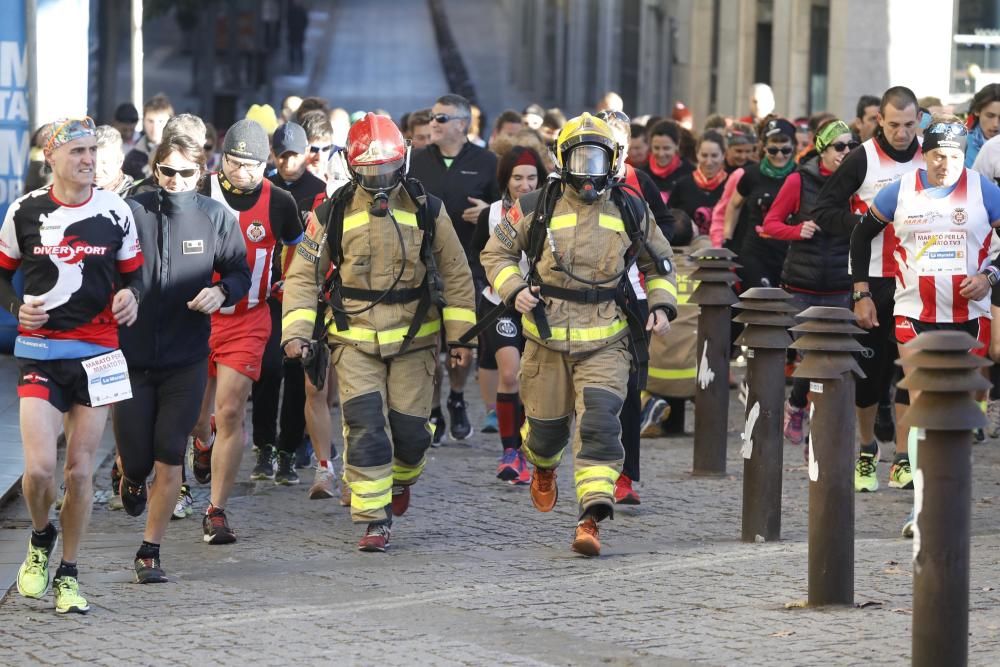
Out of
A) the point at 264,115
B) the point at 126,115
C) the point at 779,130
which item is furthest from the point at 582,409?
the point at 126,115

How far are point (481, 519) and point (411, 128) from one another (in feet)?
16.1

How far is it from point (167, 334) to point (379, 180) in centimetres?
124

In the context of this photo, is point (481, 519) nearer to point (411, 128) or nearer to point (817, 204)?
point (817, 204)

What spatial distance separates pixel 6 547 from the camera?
873 cm

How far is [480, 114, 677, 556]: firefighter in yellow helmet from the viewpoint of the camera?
Answer: 8.41m

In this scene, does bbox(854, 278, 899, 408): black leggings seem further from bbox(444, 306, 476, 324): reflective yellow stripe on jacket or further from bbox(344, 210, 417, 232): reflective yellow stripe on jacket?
bbox(344, 210, 417, 232): reflective yellow stripe on jacket

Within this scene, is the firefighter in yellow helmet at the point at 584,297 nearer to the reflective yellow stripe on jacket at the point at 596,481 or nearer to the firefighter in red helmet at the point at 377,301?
the reflective yellow stripe on jacket at the point at 596,481

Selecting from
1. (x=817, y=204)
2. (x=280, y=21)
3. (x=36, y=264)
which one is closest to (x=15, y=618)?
(x=36, y=264)

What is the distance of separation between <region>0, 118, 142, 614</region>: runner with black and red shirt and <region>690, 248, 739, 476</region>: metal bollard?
4150 millimetres

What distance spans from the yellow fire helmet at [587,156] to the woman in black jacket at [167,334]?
4.99 ft

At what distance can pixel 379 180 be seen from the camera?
336 inches

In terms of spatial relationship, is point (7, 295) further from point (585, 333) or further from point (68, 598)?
point (585, 333)

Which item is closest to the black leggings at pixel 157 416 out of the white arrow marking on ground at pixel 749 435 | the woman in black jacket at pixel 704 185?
the white arrow marking on ground at pixel 749 435

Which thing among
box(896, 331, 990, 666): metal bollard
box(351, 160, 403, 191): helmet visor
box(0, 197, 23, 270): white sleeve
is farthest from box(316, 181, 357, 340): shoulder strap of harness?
box(896, 331, 990, 666): metal bollard
